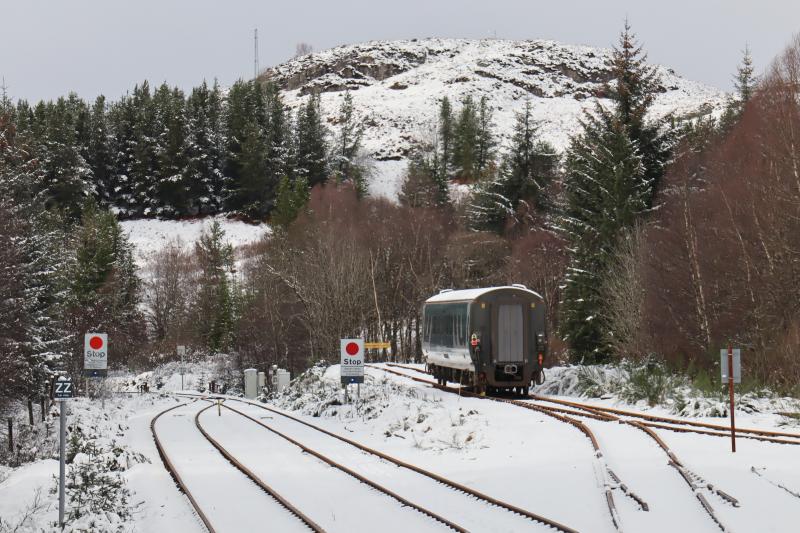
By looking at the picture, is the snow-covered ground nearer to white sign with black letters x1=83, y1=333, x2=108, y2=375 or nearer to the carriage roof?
white sign with black letters x1=83, y1=333, x2=108, y2=375

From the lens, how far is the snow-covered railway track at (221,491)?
37.1 ft

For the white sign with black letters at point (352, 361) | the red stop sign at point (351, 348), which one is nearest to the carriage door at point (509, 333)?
the white sign with black letters at point (352, 361)

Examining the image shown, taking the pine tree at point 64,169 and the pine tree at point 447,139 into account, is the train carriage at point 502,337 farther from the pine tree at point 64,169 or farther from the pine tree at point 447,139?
the pine tree at point 447,139

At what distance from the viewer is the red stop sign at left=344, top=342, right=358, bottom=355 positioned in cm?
2331

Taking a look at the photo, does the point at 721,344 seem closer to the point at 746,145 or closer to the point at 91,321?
the point at 746,145

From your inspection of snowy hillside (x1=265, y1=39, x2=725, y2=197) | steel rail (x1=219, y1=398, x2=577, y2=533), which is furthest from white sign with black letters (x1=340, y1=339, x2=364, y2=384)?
snowy hillside (x1=265, y1=39, x2=725, y2=197)

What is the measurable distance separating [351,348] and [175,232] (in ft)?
246

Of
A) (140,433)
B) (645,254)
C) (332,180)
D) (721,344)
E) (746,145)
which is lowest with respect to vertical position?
(140,433)

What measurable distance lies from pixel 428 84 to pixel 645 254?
14407 cm

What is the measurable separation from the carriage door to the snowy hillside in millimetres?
99979

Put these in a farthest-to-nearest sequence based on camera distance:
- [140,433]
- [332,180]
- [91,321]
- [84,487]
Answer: [332,180], [91,321], [140,433], [84,487]

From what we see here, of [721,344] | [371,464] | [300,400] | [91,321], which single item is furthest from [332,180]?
[371,464]

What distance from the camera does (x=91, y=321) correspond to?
39906 millimetres

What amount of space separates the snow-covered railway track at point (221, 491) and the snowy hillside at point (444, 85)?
106 metres
